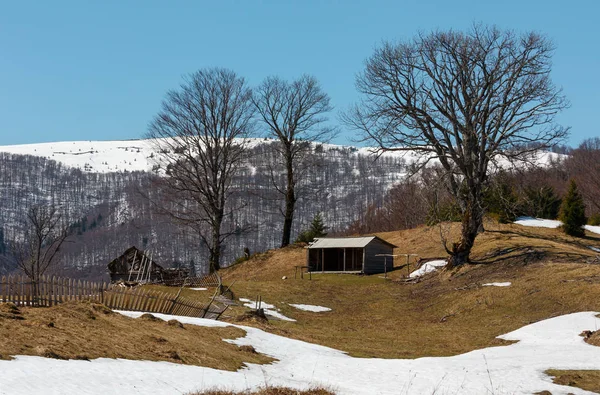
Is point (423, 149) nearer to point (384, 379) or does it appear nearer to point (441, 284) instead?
point (441, 284)

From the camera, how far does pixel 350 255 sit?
193 feet

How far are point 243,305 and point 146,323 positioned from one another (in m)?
14.2

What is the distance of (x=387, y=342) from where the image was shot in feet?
87.5

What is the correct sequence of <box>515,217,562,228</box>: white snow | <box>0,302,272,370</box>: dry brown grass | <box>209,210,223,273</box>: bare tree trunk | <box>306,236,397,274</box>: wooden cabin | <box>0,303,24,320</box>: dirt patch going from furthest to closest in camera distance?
<box>515,217,562,228</box>: white snow, <box>209,210,223,273</box>: bare tree trunk, <box>306,236,397,274</box>: wooden cabin, <box>0,303,24,320</box>: dirt patch, <box>0,302,272,370</box>: dry brown grass

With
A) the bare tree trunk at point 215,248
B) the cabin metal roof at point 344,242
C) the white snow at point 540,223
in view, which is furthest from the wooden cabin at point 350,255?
the white snow at point 540,223

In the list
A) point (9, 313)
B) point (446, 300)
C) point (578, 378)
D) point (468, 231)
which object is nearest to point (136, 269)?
point (468, 231)

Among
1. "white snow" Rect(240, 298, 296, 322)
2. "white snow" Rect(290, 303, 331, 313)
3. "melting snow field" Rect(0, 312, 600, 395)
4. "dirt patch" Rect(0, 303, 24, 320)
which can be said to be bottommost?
"white snow" Rect(290, 303, 331, 313)

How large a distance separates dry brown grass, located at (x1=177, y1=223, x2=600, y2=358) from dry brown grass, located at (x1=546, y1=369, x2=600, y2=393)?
221 inches

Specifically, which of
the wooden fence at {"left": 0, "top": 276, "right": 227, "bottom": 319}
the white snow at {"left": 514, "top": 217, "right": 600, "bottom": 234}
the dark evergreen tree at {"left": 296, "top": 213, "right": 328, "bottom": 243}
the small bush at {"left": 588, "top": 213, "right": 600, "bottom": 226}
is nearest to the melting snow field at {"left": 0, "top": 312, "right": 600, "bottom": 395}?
the wooden fence at {"left": 0, "top": 276, "right": 227, "bottom": 319}

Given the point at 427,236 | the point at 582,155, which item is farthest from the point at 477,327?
the point at 582,155

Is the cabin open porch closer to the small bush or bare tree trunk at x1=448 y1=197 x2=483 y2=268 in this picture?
bare tree trunk at x1=448 y1=197 x2=483 y2=268

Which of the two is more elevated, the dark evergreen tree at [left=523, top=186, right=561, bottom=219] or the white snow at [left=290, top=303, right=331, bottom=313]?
the dark evergreen tree at [left=523, top=186, right=561, bottom=219]

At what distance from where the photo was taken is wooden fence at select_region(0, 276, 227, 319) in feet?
71.3

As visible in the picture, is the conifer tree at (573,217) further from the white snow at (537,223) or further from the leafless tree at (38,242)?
the leafless tree at (38,242)
